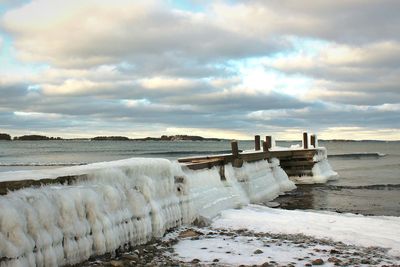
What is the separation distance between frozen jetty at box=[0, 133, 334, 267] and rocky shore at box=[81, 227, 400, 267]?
37 cm

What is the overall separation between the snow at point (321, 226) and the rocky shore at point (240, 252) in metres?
0.47

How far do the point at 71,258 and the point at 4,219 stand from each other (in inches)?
56.2

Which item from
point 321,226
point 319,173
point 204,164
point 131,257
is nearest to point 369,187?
point 319,173

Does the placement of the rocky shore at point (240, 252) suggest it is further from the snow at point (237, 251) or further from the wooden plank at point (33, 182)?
the wooden plank at point (33, 182)

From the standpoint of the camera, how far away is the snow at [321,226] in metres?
9.61

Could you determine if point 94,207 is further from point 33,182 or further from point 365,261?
point 365,261

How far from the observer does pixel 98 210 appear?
775 centimetres

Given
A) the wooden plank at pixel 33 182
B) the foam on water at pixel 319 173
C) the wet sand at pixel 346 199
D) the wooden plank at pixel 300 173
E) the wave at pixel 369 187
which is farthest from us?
the wooden plank at pixel 300 173

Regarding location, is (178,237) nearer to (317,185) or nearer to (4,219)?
(4,219)

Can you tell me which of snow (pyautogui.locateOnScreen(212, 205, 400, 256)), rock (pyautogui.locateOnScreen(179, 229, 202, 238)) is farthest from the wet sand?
rock (pyautogui.locateOnScreen(179, 229, 202, 238))

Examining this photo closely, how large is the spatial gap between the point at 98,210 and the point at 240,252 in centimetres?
266

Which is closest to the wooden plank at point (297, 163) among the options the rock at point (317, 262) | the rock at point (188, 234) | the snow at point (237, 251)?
the rock at point (188, 234)

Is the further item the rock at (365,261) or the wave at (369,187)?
the wave at (369,187)

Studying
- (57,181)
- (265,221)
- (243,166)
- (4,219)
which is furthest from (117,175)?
(243,166)
